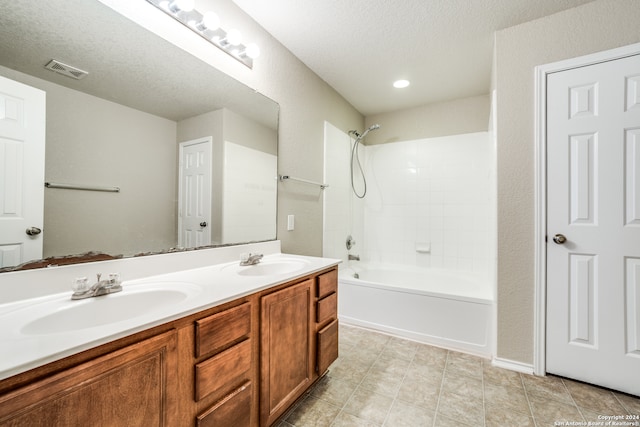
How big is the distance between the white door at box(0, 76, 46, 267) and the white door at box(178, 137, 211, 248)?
0.51 m

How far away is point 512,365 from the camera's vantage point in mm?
1835

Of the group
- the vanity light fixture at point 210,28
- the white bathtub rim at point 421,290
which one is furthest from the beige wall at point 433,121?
the vanity light fixture at point 210,28

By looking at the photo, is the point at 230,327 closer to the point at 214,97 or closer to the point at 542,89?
the point at 214,97

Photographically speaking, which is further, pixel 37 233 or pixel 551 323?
pixel 551 323

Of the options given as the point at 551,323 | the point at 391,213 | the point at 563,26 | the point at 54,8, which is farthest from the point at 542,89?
the point at 54,8

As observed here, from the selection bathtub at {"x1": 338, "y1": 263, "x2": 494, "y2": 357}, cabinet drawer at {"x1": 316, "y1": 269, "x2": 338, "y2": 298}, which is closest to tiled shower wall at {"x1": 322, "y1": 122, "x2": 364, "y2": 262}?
bathtub at {"x1": 338, "y1": 263, "x2": 494, "y2": 357}

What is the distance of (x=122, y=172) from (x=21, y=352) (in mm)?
797

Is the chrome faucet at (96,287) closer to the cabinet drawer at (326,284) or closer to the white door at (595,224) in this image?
the cabinet drawer at (326,284)

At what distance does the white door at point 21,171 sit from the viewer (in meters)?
0.90

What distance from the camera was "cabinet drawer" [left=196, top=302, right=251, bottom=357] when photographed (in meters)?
0.89

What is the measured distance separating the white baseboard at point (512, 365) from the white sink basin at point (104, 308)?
204 centimetres

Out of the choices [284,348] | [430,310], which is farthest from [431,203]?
[284,348]

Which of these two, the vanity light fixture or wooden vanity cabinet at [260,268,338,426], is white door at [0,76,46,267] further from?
wooden vanity cabinet at [260,268,338,426]

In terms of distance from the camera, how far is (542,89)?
5.79 feet
